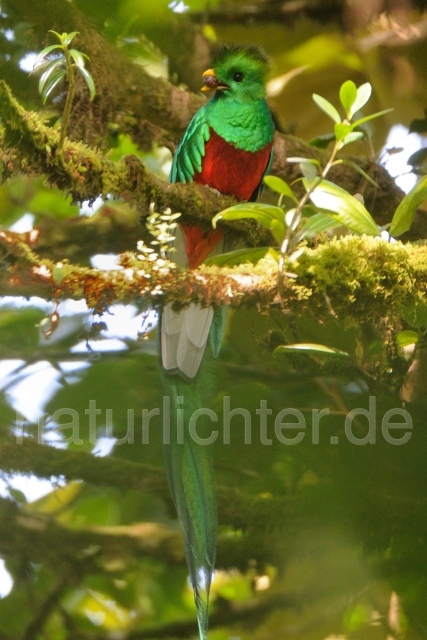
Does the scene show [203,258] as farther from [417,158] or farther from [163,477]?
[417,158]

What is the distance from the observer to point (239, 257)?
1314 millimetres

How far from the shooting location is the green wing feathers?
5.62 feet

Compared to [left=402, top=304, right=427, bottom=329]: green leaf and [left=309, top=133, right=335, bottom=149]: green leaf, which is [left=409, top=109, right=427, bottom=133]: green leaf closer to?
[left=309, top=133, right=335, bottom=149]: green leaf

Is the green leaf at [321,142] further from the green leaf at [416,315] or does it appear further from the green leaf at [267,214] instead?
the green leaf at [267,214]

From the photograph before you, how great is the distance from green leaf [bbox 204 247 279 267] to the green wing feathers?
0.46 metres

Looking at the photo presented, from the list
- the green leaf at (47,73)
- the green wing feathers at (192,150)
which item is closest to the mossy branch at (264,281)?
the green leaf at (47,73)

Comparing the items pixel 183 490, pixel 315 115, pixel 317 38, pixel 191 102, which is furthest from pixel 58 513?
pixel 317 38

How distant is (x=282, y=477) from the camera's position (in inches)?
70.7

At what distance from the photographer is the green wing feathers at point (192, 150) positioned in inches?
67.5

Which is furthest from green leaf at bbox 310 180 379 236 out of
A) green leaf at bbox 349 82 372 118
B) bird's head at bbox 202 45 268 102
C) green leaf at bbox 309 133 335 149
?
→ green leaf at bbox 309 133 335 149

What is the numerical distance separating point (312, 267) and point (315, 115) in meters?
1.22

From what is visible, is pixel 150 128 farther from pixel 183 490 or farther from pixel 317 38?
pixel 183 490

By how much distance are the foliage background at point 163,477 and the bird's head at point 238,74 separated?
0.59 feet

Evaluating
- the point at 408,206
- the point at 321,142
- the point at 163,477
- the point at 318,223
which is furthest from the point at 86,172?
the point at 321,142
